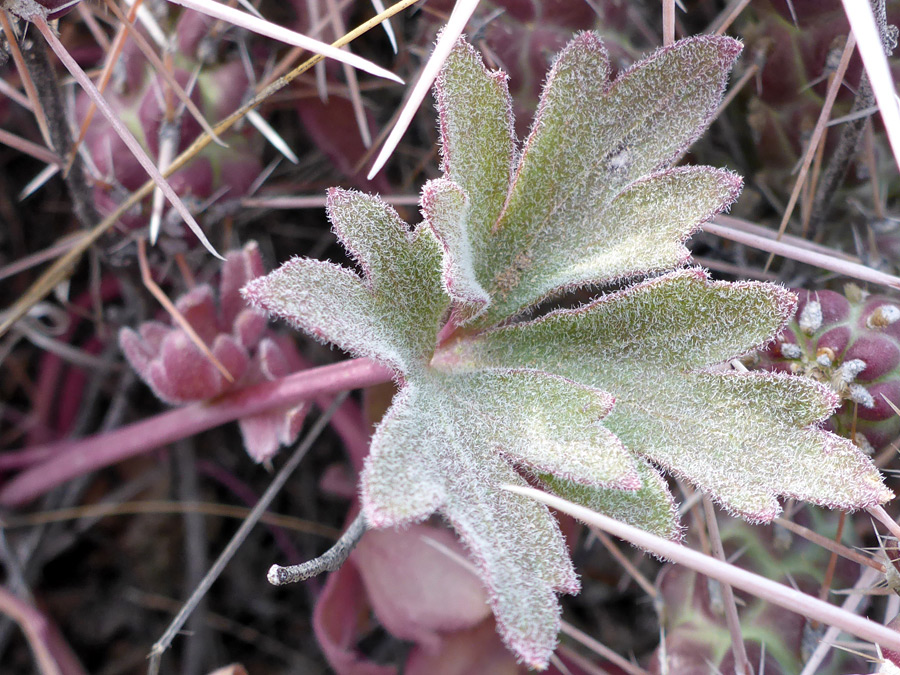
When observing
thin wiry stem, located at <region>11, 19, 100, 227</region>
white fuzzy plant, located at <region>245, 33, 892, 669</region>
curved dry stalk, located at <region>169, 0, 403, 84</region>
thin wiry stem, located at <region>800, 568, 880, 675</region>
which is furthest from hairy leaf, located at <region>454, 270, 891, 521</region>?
A: thin wiry stem, located at <region>11, 19, 100, 227</region>

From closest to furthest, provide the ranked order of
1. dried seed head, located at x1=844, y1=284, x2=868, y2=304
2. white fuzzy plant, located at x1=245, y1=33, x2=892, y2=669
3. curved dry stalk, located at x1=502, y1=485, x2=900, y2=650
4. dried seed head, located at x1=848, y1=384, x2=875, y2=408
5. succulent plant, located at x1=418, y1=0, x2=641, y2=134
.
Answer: curved dry stalk, located at x1=502, y1=485, x2=900, y2=650
white fuzzy plant, located at x1=245, y1=33, x2=892, y2=669
dried seed head, located at x1=848, y1=384, x2=875, y2=408
dried seed head, located at x1=844, y1=284, x2=868, y2=304
succulent plant, located at x1=418, y1=0, x2=641, y2=134

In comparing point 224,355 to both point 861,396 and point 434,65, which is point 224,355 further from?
point 861,396

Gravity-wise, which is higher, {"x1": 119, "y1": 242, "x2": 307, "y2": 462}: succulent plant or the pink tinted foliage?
{"x1": 119, "y1": 242, "x2": 307, "y2": 462}: succulent plant

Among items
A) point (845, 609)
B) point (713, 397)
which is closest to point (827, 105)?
point (713, 397)

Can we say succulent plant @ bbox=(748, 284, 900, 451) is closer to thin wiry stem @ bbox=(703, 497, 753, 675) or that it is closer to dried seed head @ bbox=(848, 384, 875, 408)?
dried seed head @ bbox=(848, 384, 875, 408)

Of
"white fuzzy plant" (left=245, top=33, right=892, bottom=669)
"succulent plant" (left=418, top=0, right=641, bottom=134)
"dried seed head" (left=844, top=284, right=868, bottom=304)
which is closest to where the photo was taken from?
"white fuzzy plant" (left=245, top=33, right=892, bottom=669)
